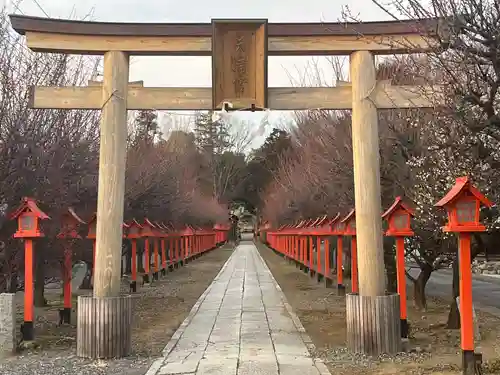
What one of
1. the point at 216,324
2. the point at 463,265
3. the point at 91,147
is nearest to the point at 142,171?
the point at 91,147

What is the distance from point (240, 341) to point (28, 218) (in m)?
4.03

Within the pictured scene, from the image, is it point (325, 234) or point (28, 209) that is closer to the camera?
point (28, 209)

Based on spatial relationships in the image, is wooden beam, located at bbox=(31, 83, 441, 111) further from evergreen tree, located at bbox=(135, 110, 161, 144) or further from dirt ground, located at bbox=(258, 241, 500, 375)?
evergreen tree, located at bbox=(135, 110, 161, 144)

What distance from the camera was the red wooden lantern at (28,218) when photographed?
9289 millimetres

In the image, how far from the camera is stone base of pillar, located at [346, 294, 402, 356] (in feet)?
28.3

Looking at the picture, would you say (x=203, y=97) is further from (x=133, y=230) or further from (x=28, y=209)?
(x=133, y=230)

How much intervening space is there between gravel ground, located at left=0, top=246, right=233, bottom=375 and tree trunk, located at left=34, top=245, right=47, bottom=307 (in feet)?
1.19

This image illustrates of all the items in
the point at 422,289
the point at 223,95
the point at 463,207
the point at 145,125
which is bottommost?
the point at 422,289

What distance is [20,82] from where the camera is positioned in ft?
35.8

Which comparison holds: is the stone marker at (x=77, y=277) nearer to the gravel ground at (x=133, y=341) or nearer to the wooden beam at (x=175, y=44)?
the gravel ground at (x=133, y=341)

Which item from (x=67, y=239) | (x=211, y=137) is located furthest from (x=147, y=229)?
(x=211, y=137)

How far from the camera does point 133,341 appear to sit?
10367mm

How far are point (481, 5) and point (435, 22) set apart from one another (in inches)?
18.1

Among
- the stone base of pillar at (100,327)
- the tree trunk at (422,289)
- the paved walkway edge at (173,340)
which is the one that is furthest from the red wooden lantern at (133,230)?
the stone base of pillar at (100,327)
